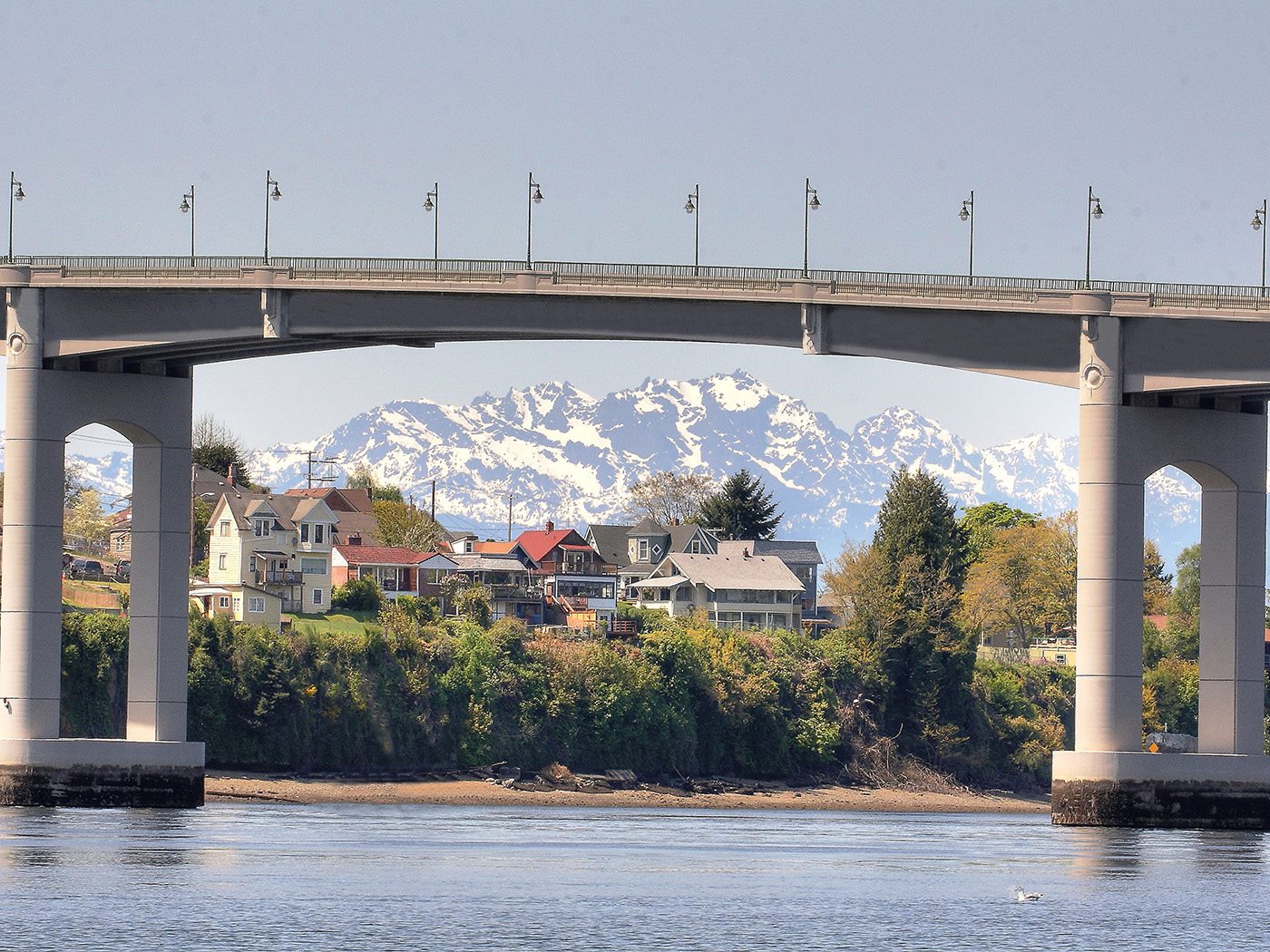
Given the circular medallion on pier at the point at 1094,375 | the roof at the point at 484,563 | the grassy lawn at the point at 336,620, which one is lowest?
the grassy lawn at the point at 336,620

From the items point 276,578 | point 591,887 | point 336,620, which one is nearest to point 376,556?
point 276,578

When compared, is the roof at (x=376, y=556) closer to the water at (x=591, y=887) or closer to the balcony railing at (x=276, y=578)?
the balcony railing at (x=276, y=578)

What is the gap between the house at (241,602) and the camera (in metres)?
155

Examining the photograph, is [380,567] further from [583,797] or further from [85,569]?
[583,797]

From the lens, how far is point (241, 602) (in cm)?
15550

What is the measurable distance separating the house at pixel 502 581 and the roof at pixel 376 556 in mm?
1142

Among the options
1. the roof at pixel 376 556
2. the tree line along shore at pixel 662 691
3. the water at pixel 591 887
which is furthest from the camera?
the roof at pixel 376 556

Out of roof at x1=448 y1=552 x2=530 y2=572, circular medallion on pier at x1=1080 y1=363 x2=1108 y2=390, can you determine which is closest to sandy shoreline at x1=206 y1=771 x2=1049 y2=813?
roof at x1=448 y1=552 x2=530 y2=572

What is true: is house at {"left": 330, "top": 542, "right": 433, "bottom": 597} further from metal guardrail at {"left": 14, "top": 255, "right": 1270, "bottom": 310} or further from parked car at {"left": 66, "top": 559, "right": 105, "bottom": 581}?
metal guardrail at {"left": 14, "top": 255, "right": 1270, "bottom": 310}

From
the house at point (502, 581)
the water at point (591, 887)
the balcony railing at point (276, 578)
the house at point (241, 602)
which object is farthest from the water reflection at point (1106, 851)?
the house at point (502, 581)

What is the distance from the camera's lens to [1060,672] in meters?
183

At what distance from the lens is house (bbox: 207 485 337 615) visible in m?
164

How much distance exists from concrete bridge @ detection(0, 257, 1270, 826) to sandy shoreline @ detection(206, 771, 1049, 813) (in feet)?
86.7

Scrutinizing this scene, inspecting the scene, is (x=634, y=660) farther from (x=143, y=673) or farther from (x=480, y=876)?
(x=480, y=876)
